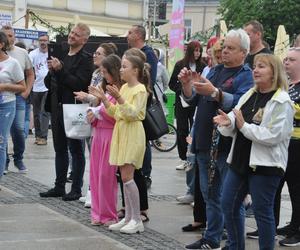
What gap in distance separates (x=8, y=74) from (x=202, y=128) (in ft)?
10.6

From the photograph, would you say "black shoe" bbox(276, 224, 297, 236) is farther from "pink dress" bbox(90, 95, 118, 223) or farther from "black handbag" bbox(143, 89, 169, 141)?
"pink dress" bbox(90, 95, 118, 223)

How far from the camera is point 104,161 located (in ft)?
23.3

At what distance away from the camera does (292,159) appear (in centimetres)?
671

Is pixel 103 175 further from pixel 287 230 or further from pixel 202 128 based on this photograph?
pixel 287 230

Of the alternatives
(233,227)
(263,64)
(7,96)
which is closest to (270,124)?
(263,64)

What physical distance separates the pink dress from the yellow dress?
0.34 meters

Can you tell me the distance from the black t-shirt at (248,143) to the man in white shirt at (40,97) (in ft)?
28.8

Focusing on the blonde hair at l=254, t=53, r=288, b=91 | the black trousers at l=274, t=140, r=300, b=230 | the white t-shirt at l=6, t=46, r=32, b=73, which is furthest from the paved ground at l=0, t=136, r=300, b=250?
the blonde hair at l=254, t=53, r=288, b=91

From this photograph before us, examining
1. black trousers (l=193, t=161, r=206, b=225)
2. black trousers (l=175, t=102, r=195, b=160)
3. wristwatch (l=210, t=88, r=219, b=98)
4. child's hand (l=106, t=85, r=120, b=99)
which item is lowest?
black trousers (l=193, t=161, r=206, b=225)

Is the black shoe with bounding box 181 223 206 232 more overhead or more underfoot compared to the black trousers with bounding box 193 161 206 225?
more underfoot

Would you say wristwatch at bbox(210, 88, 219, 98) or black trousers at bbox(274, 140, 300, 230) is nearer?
wristwatch at bbox(210, 88, 219, 98)

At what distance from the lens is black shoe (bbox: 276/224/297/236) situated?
684 centimetres

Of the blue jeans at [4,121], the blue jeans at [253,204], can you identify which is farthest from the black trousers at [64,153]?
the blue jeans at [253,204]

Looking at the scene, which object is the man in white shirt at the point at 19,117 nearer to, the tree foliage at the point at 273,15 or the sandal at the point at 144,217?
the sandal at the point at 144,217
